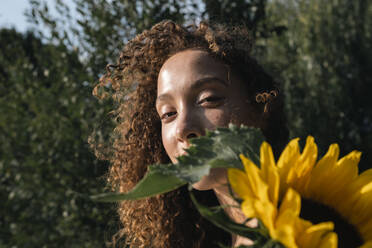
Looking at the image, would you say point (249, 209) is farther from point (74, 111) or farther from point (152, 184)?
point (74, 111)

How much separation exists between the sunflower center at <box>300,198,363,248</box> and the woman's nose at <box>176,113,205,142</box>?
0.65m

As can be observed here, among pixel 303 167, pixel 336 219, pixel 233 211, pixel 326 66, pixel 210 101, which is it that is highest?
pixel 326 66

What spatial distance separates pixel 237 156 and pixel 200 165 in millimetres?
64

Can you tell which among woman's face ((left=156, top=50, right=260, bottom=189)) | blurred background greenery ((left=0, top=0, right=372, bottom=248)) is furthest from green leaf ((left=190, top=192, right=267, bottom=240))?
blurred background greenery ((left=0, top=0, right=372, bottom=248))

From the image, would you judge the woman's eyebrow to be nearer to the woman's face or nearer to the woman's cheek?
the woman's face

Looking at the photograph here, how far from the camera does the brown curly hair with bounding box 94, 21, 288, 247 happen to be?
65.9 inches

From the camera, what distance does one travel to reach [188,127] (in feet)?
4.16

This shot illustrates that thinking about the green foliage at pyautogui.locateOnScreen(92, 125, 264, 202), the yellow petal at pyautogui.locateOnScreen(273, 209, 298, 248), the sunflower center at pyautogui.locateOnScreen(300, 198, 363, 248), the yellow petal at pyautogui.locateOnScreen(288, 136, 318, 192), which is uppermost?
the green foliage at pyautogui.locateOnScreen(92, 125, 264, 202)

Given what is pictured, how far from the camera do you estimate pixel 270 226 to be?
0.53 meters

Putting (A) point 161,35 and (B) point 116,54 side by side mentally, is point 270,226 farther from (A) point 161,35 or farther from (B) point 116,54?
(B) point 116,54

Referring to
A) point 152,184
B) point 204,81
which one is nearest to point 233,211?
point 204,81

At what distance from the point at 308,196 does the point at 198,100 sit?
72cm

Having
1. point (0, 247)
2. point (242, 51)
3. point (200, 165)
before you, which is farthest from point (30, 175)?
point (200, 165)

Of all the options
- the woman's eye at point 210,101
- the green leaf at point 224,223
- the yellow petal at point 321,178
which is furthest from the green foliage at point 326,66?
the green leaf at point 224,223
